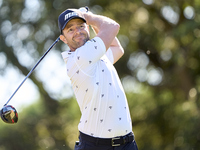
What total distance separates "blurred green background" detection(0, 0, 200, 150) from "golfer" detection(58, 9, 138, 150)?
5845mm

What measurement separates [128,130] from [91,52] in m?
0.59

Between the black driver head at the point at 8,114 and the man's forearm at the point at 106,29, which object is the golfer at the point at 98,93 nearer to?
the man's forearm at the point at 106,29

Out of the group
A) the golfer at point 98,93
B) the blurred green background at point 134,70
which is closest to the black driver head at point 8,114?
the golfer at point 98,93

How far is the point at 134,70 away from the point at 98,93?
711cm

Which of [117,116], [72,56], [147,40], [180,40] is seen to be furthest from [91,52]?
[147,40]

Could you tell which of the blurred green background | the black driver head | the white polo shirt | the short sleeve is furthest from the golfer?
the blurred green background

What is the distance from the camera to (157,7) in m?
9.61

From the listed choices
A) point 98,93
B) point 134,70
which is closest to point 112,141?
point 98,93

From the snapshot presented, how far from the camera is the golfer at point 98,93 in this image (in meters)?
2.89

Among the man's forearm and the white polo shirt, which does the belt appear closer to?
the white polo shirt

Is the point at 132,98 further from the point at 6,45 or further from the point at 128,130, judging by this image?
the point at 128,130

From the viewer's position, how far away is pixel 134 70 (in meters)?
9.97

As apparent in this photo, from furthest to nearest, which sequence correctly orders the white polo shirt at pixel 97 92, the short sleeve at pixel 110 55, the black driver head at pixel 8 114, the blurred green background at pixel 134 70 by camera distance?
1. the blurred green background at pixel 134 70
2. the short sleeve at pixel 110 55
3. the black driver head at pixel 8 114
4. the white polo shirt at pixel 97 92

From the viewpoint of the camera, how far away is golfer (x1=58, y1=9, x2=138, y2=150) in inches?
114
